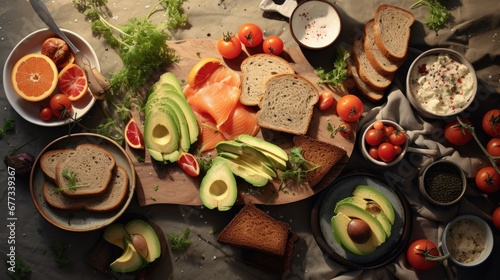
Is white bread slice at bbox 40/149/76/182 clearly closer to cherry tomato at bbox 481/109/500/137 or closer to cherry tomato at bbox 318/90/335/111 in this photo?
cherry tomato at bbox 318/90/335/111

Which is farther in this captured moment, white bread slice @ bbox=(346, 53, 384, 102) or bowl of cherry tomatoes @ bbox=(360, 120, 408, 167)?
white bread slice @ bbox=(346, 53, 384, 102)

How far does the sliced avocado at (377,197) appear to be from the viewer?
4.54 m

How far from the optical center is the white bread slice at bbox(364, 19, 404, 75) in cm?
470

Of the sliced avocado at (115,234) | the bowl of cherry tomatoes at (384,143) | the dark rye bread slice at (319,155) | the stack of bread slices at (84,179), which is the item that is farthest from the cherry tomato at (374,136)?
the sliced avocado at (115,234)

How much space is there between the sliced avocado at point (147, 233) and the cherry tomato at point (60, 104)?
1.07 metres

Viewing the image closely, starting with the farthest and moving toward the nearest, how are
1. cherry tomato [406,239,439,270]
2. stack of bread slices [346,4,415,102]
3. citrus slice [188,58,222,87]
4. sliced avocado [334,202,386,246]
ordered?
stack of bread slices [346,4,415,102] → citrus slice [188,58,222,87] → cherry tomato [406,239,439,270] → sliced avocado [334,202,386,246]

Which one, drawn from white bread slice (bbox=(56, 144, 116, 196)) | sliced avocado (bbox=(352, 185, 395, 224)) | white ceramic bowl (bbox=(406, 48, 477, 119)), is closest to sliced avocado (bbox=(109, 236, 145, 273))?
white bread slice (bbox=(56, 144, 116, 196))

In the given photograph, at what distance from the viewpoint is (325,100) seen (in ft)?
15.1

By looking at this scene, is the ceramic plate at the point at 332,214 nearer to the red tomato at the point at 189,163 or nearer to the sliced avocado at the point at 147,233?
the red tomato at the point at 189,163

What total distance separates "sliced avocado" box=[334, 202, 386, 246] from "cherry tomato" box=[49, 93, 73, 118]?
93.5 inches

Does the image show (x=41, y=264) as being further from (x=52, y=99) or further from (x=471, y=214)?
(x=471, y=214)

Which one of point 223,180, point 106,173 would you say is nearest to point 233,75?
point 223,180

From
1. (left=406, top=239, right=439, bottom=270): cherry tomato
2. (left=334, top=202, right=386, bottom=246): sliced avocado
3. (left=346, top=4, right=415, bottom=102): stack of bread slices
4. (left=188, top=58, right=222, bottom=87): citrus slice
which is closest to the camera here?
(left=334, top=202, right=386, bottom=246): sliced avocado

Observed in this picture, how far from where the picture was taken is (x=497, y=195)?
4.82m
